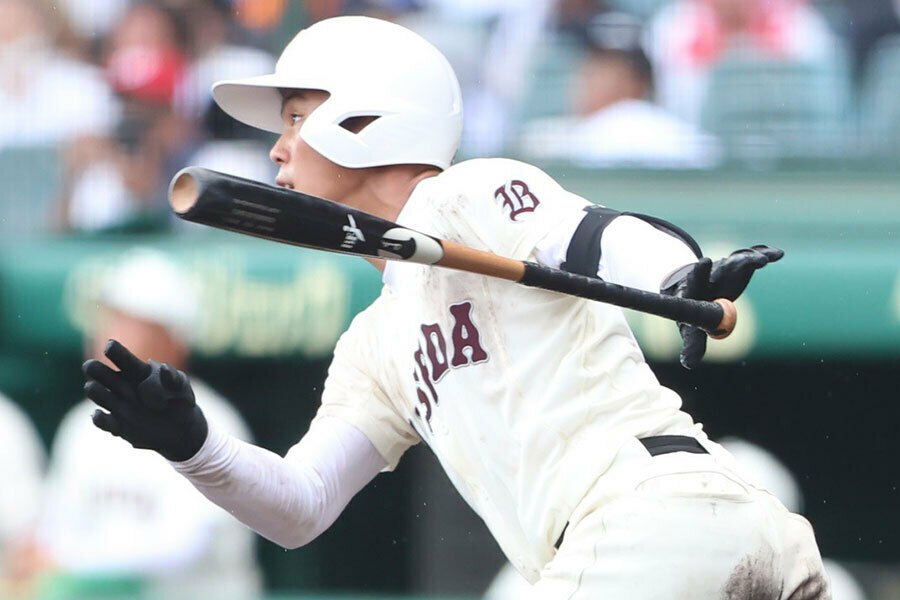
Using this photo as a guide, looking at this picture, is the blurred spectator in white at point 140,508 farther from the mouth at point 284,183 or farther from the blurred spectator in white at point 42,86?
the mouth at point 284,183

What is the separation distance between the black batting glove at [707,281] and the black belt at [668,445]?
0.16 m

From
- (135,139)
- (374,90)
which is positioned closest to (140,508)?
(135,139)

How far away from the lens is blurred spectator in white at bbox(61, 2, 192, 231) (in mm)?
7430

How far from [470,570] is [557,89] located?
2.24 meters

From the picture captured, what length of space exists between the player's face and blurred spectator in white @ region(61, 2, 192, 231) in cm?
398

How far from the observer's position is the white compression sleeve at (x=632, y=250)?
300 cm

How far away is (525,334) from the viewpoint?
313 centimetres

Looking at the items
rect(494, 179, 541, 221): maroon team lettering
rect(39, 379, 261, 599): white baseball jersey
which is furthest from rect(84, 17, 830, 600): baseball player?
rect(39, 379, 261, 599): white baseball jersey

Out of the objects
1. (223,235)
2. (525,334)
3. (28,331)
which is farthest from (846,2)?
(525,334)

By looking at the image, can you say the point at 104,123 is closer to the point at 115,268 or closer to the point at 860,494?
the point at 115,268

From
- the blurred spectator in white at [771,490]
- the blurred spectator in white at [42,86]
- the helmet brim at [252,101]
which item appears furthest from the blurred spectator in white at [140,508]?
the helmet brim at [252,101]

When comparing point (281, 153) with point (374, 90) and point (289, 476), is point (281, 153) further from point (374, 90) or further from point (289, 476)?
point (289, 476)

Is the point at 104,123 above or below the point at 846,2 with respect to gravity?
below

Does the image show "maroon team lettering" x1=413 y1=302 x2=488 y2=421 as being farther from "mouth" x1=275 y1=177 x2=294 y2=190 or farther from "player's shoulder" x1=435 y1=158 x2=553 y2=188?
"mouth" x1=275 y1=177 x2=294 y2=190
